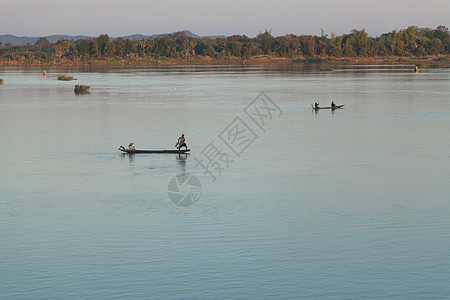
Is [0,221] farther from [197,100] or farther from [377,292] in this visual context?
[197,100]

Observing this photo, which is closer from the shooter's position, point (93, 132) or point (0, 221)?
point (0, 221)

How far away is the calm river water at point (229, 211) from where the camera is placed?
22469mm

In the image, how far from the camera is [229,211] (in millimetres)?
30562

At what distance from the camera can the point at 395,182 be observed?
36312 millimetres

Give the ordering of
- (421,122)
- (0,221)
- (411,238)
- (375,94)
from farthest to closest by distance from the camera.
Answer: (375,94), (421,122), (0,221), (411,238)

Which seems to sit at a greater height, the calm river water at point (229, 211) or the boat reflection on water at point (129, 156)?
the boat reflection on water at point (129, 156)

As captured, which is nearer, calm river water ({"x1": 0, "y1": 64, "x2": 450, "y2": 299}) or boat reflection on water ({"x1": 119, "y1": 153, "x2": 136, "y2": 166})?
calm river water ({"x1": 0, "y1": 64, "x2": 450, "y2": 299})

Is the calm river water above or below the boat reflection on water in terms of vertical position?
below

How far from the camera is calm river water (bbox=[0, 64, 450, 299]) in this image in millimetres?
22469

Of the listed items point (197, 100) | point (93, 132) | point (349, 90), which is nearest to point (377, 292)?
point (93, 132)

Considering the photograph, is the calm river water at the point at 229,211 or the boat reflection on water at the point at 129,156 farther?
the boat reflection on water at the point at 129,156

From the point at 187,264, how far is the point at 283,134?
33665mm

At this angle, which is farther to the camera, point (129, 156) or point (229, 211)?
point (129, 156)

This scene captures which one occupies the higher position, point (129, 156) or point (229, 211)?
point (129, 156)
